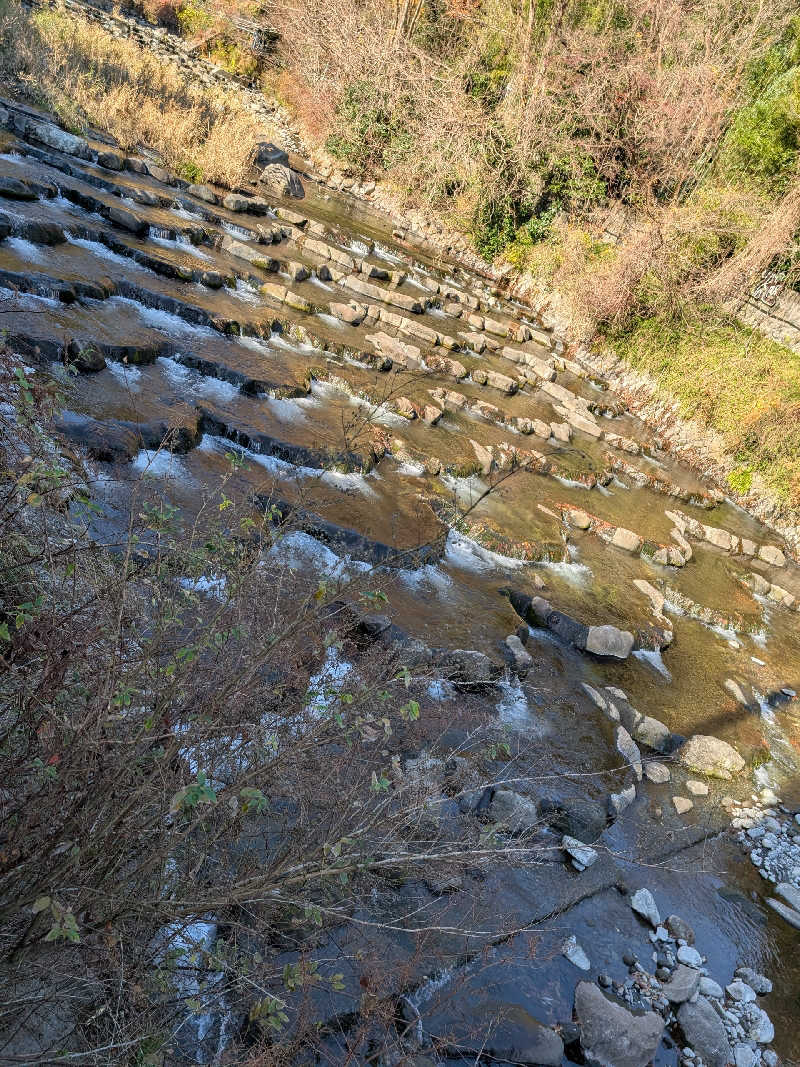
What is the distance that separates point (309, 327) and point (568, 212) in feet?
39.4

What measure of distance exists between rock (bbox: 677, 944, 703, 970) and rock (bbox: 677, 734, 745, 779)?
188cm

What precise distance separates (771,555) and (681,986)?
9280 mm

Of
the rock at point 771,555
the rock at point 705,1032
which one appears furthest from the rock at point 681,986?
the rock at point 771,555

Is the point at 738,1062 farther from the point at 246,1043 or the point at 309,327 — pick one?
the point at 309,327

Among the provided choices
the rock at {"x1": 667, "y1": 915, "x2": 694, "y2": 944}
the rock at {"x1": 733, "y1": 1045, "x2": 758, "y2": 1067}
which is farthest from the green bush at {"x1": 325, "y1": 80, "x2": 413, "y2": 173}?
the rock at {"x1": 733, "y1": 1045, "x2": 758, "y2": 1067}

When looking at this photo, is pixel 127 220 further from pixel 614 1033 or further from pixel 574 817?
pixel 614 1033

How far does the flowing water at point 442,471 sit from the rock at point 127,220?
0.17 feet

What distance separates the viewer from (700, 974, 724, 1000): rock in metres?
3.66

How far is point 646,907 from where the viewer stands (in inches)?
158

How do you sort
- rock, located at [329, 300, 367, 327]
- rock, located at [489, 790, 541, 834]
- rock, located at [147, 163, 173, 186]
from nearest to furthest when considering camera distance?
rock, located at [489, 790, 541, 834] < rock, located at [329, 300, 367, 327] < rock, located at [147, 163, 173, 186]

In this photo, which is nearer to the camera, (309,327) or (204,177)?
(309,327)

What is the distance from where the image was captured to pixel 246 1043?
2.39 metres

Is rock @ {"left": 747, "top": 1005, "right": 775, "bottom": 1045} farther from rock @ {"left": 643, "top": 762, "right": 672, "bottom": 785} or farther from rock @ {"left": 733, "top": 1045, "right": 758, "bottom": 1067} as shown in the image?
rock @ {"left": 643, "top": 762, "right": 672, "bottom": 785}

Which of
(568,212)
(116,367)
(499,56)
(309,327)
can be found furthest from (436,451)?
(499,56)
